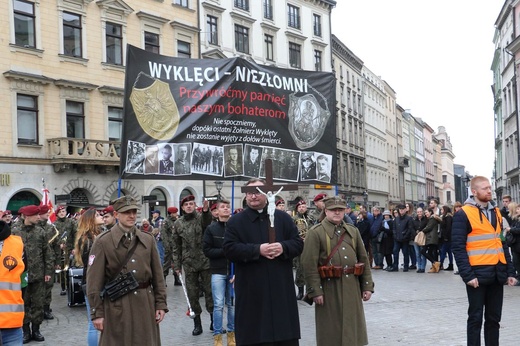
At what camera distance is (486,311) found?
762 centimetres

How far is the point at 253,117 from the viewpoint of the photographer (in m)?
12.4

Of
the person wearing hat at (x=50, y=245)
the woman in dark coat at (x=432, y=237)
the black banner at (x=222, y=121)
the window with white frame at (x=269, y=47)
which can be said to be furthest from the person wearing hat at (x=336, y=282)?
the window with white frame at (x=269, y=47)

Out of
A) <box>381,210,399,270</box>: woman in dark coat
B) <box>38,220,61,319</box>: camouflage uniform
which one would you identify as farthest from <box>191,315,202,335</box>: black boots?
<box>381,210,399,270</box>: woman in dark coat

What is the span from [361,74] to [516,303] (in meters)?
61.2

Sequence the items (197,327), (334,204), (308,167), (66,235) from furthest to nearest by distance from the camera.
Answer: (66,235) < (308,167) < (197,327) < (334,204)

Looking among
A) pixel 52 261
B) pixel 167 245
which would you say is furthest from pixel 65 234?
pixel 52 261

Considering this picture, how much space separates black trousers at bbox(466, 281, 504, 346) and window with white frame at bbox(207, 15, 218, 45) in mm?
33954

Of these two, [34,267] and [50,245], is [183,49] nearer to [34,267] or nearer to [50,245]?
[50,245]

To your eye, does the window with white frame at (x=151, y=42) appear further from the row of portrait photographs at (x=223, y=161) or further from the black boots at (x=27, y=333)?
the black boots at (x=27, y=333)

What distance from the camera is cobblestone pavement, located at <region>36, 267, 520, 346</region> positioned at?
9367 millimetres

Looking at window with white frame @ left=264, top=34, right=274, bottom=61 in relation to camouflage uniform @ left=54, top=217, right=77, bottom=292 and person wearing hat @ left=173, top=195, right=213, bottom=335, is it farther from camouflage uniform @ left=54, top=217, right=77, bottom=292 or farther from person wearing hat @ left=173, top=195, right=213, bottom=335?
person wearing hat @ left=173, top=195, right=213, bottom=335

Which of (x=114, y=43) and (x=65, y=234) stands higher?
(x=114, y=43)

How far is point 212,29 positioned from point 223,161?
29.7 metres

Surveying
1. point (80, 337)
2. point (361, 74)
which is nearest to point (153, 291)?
point (80, 337)
